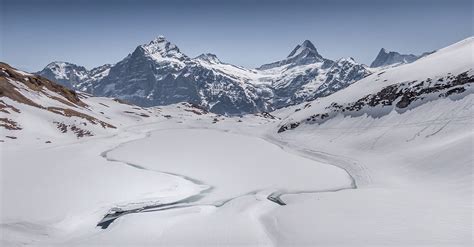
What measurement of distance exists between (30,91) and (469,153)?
99270mm

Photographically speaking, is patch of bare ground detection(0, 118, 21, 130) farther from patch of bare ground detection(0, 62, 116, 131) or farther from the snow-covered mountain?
the snow-covered mountain

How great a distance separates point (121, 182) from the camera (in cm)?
3650

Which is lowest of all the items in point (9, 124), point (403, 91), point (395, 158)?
point (395, 158)

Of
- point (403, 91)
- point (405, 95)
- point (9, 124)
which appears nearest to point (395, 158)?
point (405, 95)

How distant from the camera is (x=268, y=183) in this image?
38969 millimetres

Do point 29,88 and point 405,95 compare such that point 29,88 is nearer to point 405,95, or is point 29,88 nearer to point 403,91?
point 403,91

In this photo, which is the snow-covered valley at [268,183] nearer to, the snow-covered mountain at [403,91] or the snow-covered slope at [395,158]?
the snow-covered slope at [395,158]

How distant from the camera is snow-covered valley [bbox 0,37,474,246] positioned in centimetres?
2323

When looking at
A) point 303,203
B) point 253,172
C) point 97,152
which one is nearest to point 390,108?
point 253,172

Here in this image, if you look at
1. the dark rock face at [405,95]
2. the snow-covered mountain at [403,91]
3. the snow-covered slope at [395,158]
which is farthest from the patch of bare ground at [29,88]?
the dark rock face at [405,95]

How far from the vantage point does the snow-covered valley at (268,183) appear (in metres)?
23.2

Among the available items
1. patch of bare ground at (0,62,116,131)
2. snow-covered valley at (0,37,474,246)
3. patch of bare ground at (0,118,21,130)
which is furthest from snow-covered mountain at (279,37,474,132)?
patch of bare ground at (0,118,21,130)

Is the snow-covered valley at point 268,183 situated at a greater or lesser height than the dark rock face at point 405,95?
lesser

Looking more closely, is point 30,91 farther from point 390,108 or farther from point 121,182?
point 390,108
